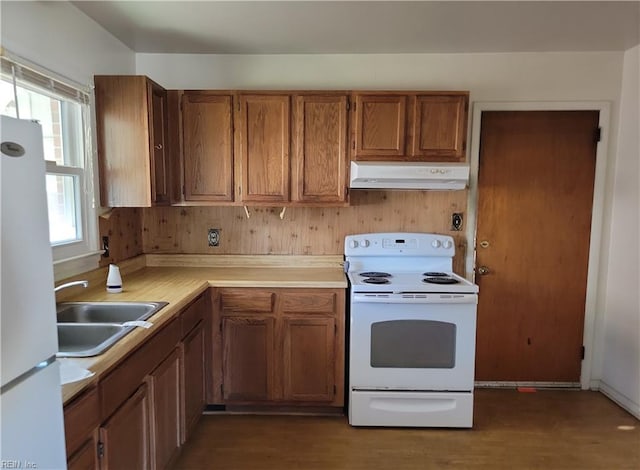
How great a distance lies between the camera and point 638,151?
2.62 meters

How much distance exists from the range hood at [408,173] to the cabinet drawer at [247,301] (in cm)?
93

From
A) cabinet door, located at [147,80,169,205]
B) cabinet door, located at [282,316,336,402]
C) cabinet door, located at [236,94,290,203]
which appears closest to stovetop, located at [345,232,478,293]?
cabinet door, located at [282,316,336,402]

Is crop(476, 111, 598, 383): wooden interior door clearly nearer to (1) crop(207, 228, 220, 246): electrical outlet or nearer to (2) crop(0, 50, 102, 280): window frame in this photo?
(1) crop(207, 228, 220, 246): electrical outlet

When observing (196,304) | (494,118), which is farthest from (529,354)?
(196,304)

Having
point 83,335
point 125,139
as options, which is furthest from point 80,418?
point 125,139

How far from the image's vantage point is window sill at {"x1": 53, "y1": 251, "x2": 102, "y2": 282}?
2.00 meters

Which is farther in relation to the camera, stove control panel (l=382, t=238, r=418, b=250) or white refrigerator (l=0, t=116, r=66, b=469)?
stove control panel (l=382, t=238, r=418, b=250)

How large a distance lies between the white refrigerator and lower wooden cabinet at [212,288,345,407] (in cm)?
154

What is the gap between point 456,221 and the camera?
294 centimetres

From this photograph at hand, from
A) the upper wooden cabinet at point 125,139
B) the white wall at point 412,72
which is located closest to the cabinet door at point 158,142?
the upper wooden cabinet at point 125,139

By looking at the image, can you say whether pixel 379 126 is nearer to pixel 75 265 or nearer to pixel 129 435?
pixel 75 265

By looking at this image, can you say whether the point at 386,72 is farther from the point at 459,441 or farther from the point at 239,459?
the point at 239,459

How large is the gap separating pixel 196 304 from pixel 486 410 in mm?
2026

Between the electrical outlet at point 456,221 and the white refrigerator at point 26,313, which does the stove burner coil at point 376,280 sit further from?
the white refrigerator at point 26,313
